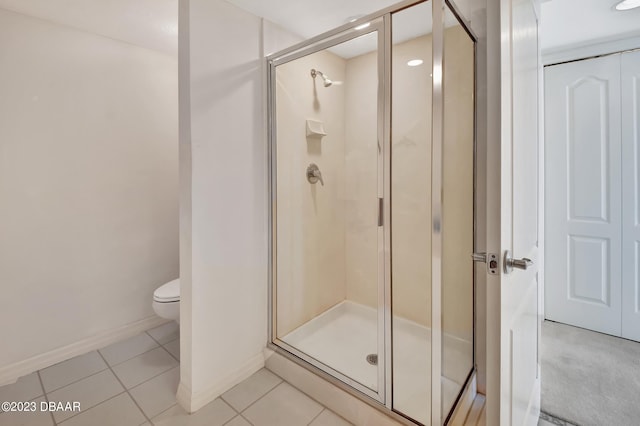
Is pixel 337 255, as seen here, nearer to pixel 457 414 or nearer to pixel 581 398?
pixel 457 414

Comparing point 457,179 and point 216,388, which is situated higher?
point 457,179

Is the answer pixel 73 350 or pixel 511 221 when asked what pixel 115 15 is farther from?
pixel 511 221

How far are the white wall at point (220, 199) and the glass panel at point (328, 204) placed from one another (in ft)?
0.62

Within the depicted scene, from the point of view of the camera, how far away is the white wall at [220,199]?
5.24 ft

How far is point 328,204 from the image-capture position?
2.41m

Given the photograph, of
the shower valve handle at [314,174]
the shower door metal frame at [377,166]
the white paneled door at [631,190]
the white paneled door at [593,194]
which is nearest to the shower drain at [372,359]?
the shower door metal frame at [377,166]

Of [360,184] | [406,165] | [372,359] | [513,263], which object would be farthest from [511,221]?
[360,184]

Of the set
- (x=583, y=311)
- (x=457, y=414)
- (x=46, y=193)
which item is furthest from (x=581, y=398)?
(x=46, y=193)

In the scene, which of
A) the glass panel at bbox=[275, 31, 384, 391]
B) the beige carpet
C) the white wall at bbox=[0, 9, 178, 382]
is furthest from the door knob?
the white wall at bbox=[0, 9, 178, 382]

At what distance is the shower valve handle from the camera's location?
227cm

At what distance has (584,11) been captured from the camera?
1.96 meters

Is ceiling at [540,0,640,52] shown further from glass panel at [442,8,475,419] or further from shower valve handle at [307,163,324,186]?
shower valve handle at [307,163,324,186]

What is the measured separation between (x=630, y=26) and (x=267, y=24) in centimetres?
261

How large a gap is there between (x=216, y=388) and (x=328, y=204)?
1.46 meters
